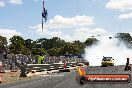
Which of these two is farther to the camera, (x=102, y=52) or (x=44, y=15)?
(x=102, y=52)

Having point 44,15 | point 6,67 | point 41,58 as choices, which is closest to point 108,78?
point 6,67

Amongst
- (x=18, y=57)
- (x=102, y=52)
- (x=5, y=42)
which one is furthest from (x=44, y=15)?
(x=5, y=42)

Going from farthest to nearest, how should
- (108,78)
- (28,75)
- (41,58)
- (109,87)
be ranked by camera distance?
1. (41,58)
2. (28,75)
3. (109,87)
4. (108,78)

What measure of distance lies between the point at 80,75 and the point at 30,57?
124 feet

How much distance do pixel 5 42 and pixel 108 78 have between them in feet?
584

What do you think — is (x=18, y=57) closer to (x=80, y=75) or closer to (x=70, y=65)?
(x=70, y=65)

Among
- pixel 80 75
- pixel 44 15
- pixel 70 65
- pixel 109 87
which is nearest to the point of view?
pixel 80 75

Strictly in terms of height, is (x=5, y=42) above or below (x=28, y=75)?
above

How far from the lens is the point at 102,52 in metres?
138

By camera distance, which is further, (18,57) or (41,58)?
(41,58)

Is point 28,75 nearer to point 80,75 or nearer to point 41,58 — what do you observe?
point 41,58

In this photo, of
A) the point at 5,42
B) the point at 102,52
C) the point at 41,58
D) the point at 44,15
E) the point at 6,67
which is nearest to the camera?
the point at 6,67

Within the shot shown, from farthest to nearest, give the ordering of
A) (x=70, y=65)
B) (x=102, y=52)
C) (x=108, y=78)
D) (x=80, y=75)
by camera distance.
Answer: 1. (x=102, y=52)
2. (x=70, y=65)
3. (x=80, y=75)
4. (x=108, y=78)

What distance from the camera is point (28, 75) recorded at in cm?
3294
